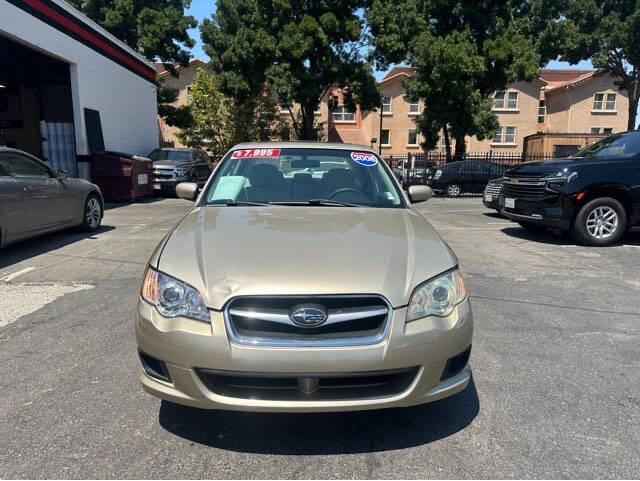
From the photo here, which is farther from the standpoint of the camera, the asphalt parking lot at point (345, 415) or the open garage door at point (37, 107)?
the open garage door at point (37, 107)

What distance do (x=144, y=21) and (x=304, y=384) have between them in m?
25.1

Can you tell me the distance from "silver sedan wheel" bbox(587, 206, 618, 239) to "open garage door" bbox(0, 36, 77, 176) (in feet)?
45.6

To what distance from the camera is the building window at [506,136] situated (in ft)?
138

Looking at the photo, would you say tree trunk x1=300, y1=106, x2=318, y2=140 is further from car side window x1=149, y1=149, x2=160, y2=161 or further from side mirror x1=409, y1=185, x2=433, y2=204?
side mirror x1=409, y1=185, x2=433, y2=204

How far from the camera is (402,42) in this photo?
886 inches

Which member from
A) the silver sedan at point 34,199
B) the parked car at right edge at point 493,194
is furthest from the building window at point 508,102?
the silver sedan at point 34,199

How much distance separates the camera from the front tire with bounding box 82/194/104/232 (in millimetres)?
8414

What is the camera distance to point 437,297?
2422 millimetres

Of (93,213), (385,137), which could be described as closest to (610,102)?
(385,137)

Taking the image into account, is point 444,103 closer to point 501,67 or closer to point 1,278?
point 501,67

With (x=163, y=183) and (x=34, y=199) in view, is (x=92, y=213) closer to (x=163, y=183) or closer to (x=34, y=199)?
(x=34, y=199)

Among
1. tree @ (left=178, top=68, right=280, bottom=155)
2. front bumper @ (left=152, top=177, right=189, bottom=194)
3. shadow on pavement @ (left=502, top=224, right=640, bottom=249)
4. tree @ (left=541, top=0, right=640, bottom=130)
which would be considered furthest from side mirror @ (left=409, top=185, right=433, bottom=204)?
tree @ (left=178, top=68, right=280, bottom=155)

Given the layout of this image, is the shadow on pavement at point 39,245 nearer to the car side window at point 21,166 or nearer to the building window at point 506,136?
the car side window at point 21,166

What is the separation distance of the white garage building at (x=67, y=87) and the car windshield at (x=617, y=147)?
12338 millimetres
